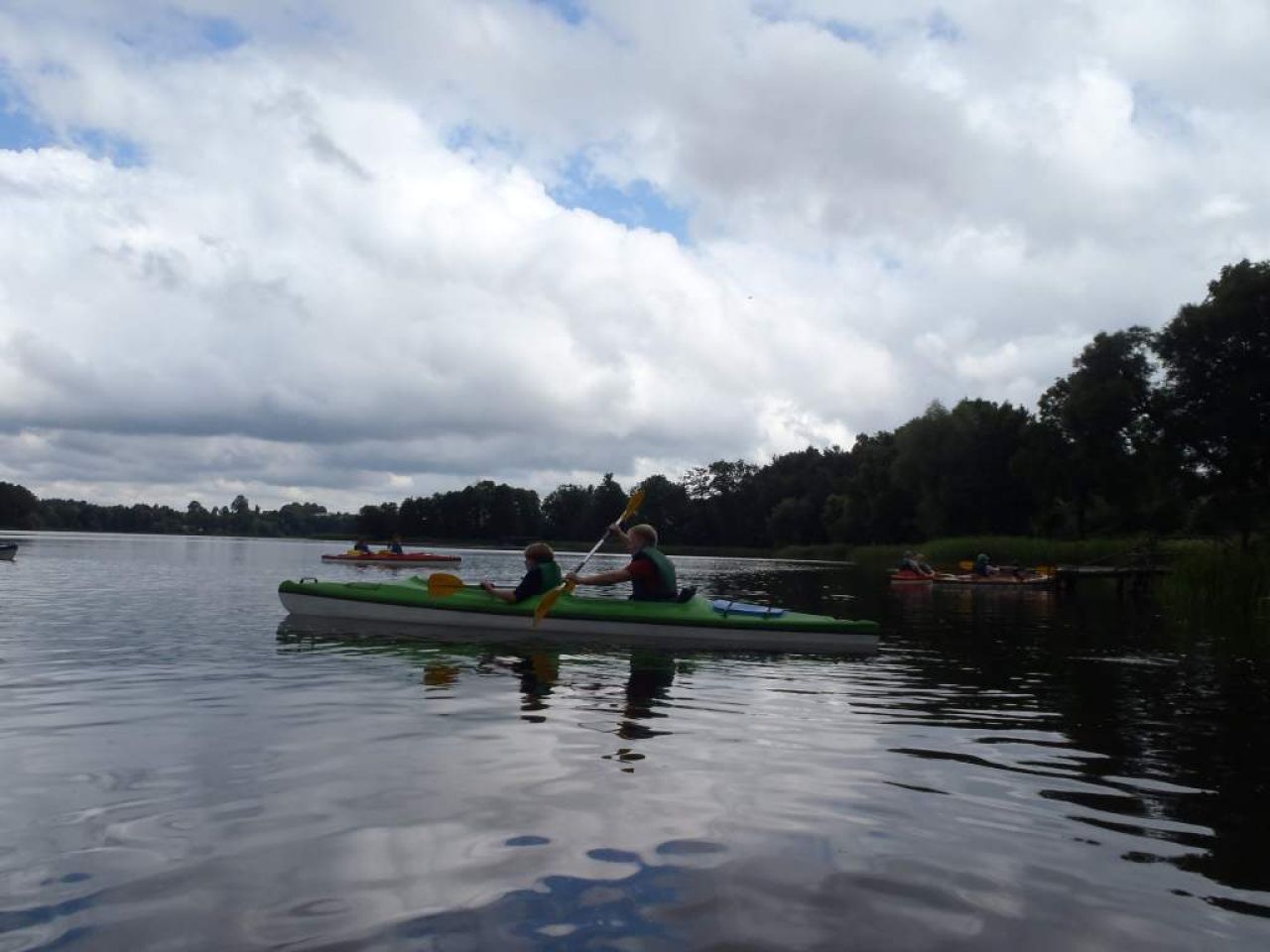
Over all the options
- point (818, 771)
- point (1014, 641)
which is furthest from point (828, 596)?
point (818, 771)

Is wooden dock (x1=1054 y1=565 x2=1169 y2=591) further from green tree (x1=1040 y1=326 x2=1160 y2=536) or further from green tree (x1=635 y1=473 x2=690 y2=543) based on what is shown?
green tree (x1=635 y1=473 x2=690 y2=543)

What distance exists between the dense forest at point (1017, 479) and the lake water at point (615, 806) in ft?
101

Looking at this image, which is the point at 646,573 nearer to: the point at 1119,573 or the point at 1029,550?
the point at 1119,573

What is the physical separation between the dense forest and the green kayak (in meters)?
26.8

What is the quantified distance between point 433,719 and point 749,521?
113 meters

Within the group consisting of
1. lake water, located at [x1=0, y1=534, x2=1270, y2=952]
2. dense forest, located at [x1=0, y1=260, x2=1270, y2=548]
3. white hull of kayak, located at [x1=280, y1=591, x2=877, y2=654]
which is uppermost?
dense forest, located at [x1=0, y1=260, x2=1270, y2=548]

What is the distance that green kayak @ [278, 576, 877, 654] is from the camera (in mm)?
12656

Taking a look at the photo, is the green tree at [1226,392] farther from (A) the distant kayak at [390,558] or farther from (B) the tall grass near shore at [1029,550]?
(A) the distant kayak at [390,558]

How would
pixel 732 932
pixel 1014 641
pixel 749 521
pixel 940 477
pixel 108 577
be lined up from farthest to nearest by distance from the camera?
1. pixel 749 521
2. pixel 940 477
3. pixel 108 577
4. pixel 1014 641
5. pixel 732 932

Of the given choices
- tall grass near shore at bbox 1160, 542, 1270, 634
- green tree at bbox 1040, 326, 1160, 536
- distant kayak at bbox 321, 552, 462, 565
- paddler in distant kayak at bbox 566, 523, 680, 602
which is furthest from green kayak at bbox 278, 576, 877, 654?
green tree at bbox 1040, 326, 1160, 536

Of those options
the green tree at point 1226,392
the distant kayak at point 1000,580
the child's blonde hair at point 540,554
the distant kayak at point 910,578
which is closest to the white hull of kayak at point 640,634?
the child's blonde hair at point 540,554

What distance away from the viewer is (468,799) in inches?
201

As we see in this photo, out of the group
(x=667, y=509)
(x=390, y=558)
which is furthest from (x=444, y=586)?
(x=667, y=509)

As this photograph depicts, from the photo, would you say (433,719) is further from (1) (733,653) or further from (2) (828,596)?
(2) (828,596)
